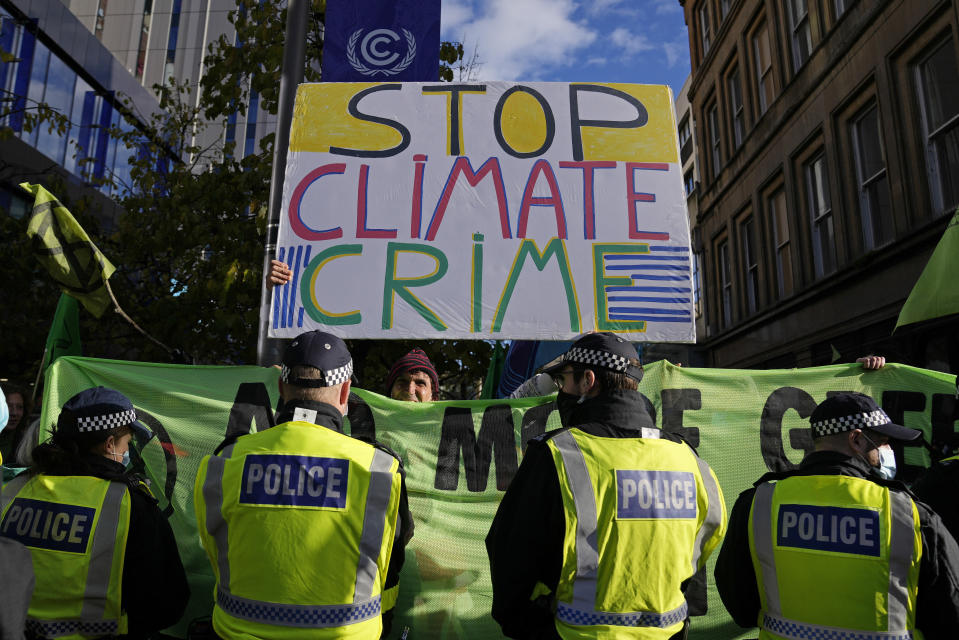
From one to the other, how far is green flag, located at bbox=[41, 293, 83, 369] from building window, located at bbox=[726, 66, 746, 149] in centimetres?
1602

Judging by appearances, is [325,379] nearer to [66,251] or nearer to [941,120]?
[66,251]

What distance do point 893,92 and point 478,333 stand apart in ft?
32.6

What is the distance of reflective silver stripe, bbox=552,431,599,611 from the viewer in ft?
7.27

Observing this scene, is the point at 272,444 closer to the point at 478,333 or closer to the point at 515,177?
the point at 478,333

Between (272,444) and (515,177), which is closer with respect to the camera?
(272,444)

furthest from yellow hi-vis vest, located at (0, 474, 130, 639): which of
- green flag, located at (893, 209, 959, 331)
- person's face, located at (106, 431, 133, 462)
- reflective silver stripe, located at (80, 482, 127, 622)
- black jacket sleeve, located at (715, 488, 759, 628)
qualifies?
green flag, located at (893, 209, 959, 331)

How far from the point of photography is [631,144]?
13.6 feet

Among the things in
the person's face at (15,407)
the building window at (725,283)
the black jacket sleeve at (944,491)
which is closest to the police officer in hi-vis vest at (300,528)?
the black jacket sleeve at (944,491)

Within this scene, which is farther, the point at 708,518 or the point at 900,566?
the point at 708,518

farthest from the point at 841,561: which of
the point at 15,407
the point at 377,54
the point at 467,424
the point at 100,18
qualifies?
the point at 100,18

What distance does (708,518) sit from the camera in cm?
244

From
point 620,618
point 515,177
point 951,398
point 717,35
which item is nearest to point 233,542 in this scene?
point 620,618

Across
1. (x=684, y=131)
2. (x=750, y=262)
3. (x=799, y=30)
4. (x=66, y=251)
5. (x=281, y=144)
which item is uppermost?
(x=684, y=131)

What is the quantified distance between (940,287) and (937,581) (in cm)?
206
